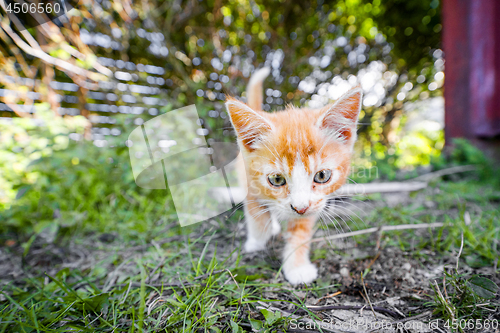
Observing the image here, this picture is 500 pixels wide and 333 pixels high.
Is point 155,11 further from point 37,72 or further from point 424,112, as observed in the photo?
point 424,112

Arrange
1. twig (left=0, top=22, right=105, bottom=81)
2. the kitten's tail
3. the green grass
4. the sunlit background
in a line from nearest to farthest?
the green grass
the kitten's tail
twig (left=0, top=22, right=105, bottom=81)
the sunlit background

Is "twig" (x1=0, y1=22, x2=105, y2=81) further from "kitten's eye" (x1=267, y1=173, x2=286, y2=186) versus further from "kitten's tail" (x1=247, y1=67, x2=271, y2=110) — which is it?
"kitten's eye" (x1=267, y1=173, x2=286, y2=186)

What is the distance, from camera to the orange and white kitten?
3.18ft

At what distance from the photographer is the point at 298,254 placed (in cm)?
104

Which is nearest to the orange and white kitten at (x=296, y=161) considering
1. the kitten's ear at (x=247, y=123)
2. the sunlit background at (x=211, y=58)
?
the kitten's ear at (x=247, y=123)

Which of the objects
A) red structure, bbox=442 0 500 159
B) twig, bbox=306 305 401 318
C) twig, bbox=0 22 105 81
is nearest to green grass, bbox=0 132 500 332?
twig, bbox=306 305 401 318

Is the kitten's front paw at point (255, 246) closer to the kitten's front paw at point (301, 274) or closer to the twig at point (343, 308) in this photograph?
the kitten's front paw at point (301, 274)

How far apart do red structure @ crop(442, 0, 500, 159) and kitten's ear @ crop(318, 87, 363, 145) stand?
248 centimetres

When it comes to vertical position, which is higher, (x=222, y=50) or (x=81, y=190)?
(x=222, y=50)

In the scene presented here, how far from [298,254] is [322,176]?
14.7 inches

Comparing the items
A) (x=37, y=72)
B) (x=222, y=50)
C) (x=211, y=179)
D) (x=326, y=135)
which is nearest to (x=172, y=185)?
(x=211, y=179)

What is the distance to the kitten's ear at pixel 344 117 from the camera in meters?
0.96

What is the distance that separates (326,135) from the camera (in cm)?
107

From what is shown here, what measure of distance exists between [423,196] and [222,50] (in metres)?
2.94
